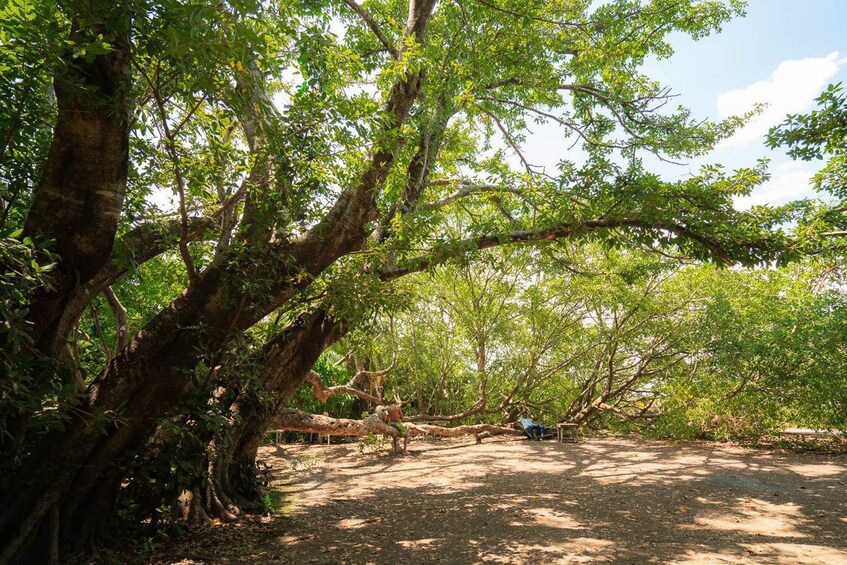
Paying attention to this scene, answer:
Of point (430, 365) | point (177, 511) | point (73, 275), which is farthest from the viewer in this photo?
point (430, 365)

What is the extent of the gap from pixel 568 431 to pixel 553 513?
350 inches

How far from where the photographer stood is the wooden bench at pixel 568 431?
469 inches

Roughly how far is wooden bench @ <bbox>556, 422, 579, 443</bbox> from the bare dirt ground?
9.24ft

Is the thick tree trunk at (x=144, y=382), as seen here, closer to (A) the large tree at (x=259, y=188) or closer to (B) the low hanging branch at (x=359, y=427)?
(A) the large tree at (x=259, y=188)

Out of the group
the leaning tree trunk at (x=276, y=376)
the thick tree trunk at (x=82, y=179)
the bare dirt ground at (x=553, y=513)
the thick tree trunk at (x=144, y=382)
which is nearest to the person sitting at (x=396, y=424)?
the bare dirt ground at (x=553, y=513)

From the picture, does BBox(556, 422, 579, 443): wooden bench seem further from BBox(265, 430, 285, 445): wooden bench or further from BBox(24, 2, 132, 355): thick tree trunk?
BBox(24, 2, 132, 355): thick tree trunk

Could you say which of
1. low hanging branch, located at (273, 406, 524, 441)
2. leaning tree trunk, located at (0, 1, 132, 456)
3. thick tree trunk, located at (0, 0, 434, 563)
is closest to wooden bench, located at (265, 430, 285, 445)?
low hanging branch, located at (273, 406, 524, 441)

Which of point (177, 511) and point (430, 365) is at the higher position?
point (430, 365)

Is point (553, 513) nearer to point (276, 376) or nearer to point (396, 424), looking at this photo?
point (276, 376)

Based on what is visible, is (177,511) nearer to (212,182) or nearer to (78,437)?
(78,437)

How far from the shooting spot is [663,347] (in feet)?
42.0

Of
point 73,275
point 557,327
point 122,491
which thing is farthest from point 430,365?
point 73,275

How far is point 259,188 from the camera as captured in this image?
3.70 m

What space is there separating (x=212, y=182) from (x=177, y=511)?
3.06 meters
